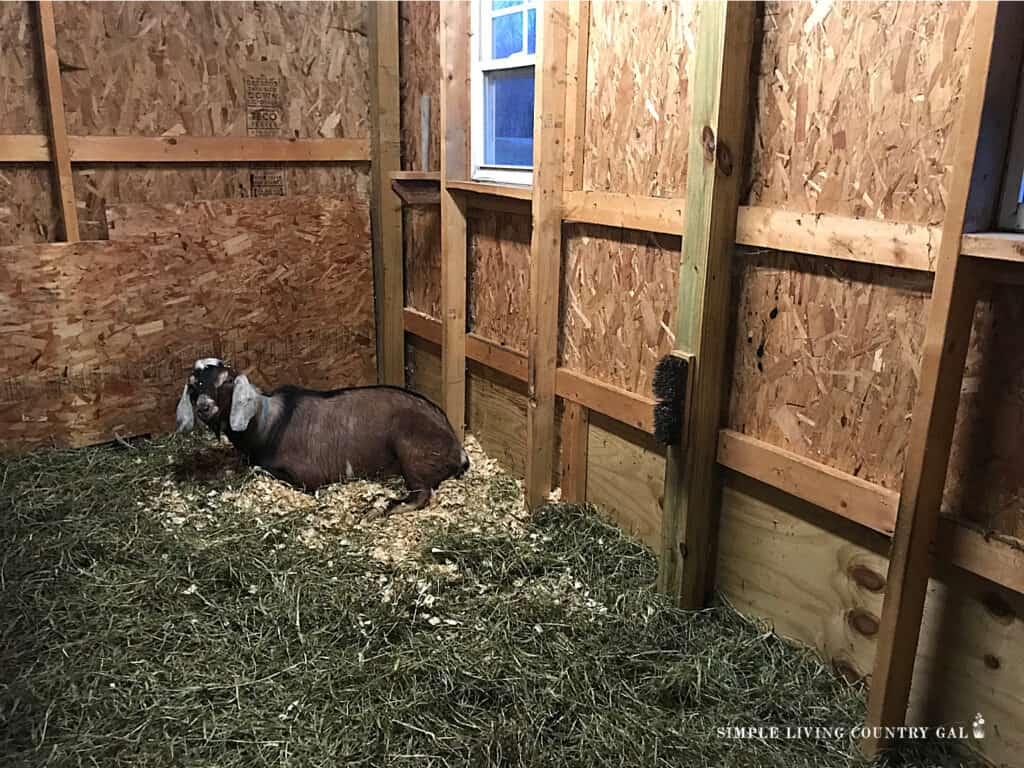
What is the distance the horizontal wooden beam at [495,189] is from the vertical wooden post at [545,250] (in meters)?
0.14

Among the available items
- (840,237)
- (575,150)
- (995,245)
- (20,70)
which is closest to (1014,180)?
(995,245)

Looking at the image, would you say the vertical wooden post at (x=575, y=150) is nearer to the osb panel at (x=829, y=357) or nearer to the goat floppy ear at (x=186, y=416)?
the osb panel at (x=829, y=357)

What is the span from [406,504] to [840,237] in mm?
2273

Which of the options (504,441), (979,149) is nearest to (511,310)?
(504,441)

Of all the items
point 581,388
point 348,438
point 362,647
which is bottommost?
point 362,647

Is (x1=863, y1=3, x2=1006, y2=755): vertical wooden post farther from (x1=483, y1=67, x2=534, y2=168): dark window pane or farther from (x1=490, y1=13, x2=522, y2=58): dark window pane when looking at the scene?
(x1=490, y1=13, x2=522, y2=58): dark window pane

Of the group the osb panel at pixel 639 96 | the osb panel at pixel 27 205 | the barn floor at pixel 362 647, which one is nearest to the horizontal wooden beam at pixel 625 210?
the osb panel at pixel 639 96

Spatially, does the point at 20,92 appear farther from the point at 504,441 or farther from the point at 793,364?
the point at 793,364

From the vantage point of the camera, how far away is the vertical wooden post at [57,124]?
401cm

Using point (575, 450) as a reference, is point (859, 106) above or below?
above

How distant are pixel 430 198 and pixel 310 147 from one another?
3.10 feet

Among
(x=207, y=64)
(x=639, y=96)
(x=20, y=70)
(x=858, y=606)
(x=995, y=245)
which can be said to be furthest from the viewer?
(x=207, y=64)

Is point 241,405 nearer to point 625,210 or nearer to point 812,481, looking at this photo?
point 625,210

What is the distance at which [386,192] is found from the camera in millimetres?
5016
